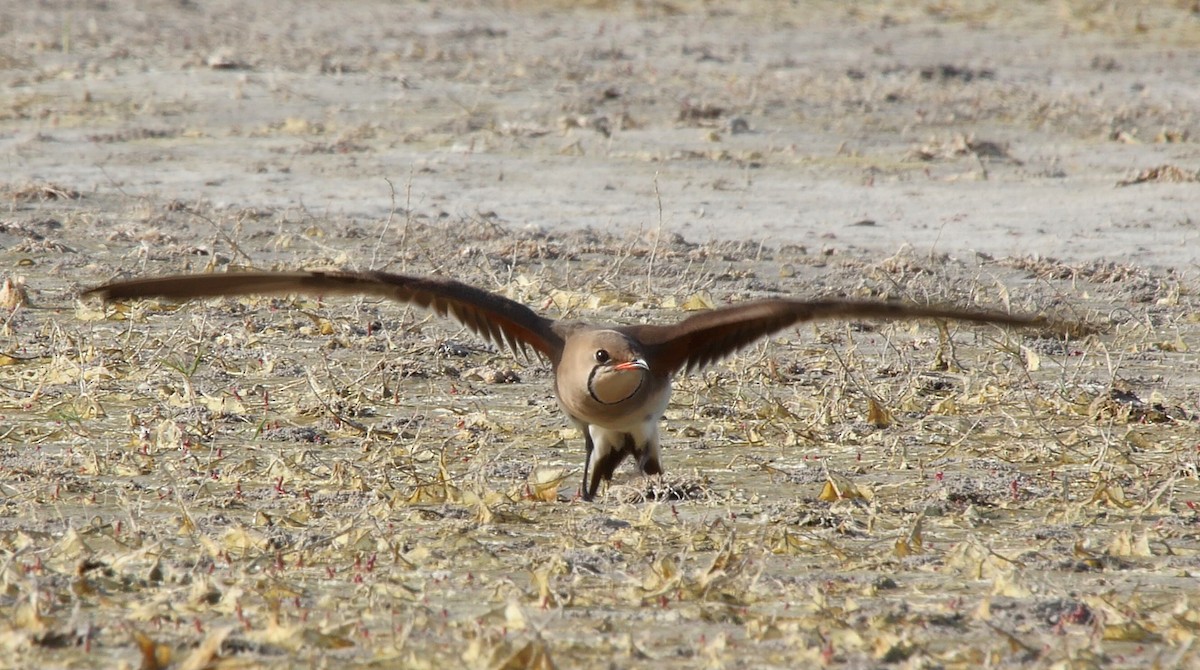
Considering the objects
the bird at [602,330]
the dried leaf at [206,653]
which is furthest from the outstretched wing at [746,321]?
the dried leaf at [206,653]

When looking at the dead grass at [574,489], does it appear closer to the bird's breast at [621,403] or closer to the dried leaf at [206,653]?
the dried leaf at [206,653]

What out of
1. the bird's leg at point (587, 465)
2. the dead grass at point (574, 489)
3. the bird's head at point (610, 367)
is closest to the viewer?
the dead grass at point (574, 489)

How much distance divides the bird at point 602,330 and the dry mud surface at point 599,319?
25 cm

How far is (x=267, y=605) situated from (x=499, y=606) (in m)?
0.65

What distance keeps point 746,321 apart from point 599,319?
2760 mm

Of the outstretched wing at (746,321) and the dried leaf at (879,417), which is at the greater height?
the outstretched wing at (746,321)

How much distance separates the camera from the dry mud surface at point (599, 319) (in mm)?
4883

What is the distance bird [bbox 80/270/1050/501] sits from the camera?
5.55 meters

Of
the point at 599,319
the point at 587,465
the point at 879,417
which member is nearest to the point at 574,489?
the point at 587,465

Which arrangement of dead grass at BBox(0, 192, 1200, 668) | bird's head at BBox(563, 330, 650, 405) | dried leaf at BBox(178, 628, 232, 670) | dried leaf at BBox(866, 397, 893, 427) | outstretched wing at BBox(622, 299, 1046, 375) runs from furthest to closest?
1. dried leaf at BBox(866, 397, 893, 427)
2. bird's head at BBox(563, 330, 650, 405)
3. outstretched wing at BBox(622, 299, 1046, 375)
4. dead grass at BBox(0, 192, 1200, 668)
5. dried leaf at BBox(178, 628, 232, 670)

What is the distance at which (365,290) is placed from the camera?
5820mm

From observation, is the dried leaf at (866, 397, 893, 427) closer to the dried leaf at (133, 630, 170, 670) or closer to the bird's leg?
the bird's leg

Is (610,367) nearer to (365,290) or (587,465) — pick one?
(587,465)

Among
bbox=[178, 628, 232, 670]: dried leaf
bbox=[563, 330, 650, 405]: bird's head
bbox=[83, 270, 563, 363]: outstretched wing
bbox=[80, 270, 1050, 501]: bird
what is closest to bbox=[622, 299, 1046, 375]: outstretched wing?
bbox=[80, 270, 1050, 501]: bird
